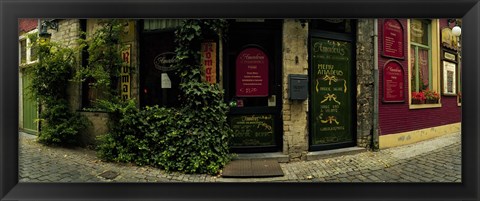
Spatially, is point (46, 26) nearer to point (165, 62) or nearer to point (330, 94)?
point (165, 62)

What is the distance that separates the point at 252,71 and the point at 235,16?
1793mm

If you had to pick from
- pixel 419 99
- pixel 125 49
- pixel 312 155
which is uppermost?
pixel 125 49

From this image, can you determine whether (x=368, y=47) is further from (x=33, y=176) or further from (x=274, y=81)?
(x=33, y=176)

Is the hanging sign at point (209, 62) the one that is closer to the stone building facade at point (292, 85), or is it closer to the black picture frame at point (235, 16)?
the stone building facade at point (292, 85)

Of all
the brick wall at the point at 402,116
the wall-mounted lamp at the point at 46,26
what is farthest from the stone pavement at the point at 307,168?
the wall-mounted lamp at the point at 46,26

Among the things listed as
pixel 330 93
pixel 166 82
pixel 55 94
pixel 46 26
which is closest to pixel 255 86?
pixel 330 93

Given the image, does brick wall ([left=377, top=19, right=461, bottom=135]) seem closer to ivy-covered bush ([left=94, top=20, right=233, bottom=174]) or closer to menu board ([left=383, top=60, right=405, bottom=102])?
menu board ([left=383, top=60, right=405, bottom=102])

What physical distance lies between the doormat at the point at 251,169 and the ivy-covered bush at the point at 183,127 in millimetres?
131

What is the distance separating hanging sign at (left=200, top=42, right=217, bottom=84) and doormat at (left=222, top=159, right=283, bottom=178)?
48.7 inches

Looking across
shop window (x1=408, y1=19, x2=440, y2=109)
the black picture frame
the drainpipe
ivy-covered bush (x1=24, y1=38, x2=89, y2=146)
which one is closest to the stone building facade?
the drainpipe

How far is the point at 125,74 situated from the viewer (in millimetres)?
3066
